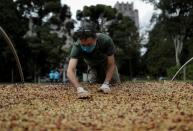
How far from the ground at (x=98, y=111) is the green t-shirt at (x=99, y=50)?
70 centimetres

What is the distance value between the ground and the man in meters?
0.26

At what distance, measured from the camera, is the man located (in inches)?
335

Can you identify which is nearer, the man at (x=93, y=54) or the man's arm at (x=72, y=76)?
the man at (x=93, y=54)

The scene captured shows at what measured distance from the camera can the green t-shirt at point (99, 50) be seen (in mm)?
9102

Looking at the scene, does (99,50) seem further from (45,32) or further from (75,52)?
(45,32)

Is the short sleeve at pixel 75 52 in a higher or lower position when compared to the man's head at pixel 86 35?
lower

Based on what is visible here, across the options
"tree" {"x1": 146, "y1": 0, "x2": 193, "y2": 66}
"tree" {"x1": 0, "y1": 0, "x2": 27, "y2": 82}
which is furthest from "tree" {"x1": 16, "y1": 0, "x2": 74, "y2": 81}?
"tree" {"x1": 146, "y1": 0, "x2": 193, "y2": 66}

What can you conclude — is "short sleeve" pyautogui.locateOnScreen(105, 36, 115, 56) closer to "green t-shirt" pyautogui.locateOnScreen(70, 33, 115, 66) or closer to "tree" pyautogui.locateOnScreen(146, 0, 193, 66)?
"green t-shirt" pyautogui.locateOnScreen(70, 33, 115, 66)

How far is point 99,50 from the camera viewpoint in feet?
31.6

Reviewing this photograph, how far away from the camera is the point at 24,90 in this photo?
10.5 meters

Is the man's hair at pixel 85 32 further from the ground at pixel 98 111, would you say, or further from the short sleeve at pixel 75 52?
the ground at pixel 98 111

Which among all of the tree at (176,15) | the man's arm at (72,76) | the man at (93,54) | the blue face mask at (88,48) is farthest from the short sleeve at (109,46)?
the tree at (176,15)

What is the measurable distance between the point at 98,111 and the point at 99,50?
3.00 metres

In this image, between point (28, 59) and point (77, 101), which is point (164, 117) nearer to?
point (77, 101)
